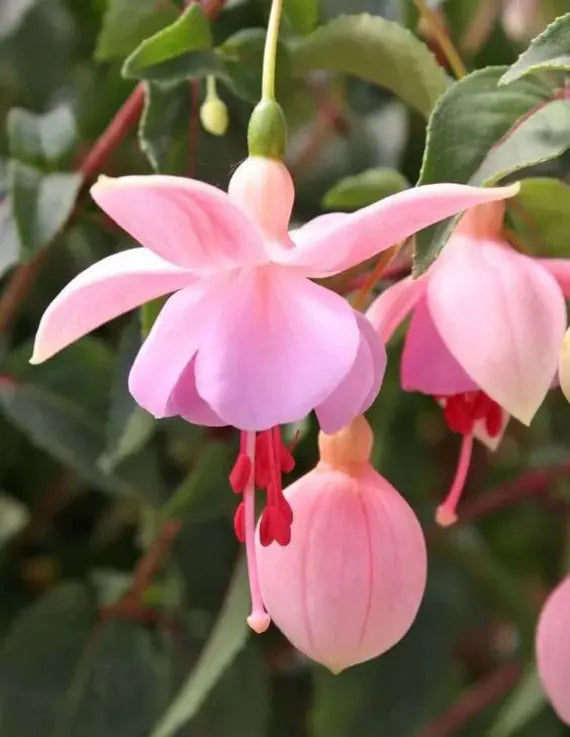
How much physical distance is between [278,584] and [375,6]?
0.47 m

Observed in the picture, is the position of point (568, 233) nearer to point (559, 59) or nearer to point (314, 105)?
point (559, 59)

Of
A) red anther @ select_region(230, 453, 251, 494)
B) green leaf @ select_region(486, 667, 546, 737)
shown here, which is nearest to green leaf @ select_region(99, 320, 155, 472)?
red anther @ select_region(230, 453, 251, 494)

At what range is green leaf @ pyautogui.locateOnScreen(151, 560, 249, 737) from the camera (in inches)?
23.0

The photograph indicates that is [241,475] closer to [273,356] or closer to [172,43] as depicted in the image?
[273,356]

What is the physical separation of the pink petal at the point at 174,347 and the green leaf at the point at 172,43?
0.18 metres

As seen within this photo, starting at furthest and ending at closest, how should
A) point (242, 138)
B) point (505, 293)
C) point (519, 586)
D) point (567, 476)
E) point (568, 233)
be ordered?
point (519, 586) → point (567, 476) → point (242, 138) → point (568, 233) → point (505, 293)

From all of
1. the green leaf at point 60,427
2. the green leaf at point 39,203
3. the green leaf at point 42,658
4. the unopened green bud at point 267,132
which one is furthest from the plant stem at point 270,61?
the green leaf at point 42,658

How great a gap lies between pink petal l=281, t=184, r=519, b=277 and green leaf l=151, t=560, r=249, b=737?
30 centimetres

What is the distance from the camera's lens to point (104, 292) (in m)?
0.35

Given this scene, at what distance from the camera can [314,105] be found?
879mm

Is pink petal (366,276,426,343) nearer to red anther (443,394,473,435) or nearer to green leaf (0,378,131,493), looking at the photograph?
red anther (443,394,473,435)

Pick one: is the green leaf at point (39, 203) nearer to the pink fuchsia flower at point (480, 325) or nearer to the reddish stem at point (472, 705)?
the pink fuchsia flower at point (480, 325)

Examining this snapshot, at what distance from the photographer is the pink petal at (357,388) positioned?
35 cm

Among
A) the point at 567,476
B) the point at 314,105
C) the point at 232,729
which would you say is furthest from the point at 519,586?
the point at 314,105
